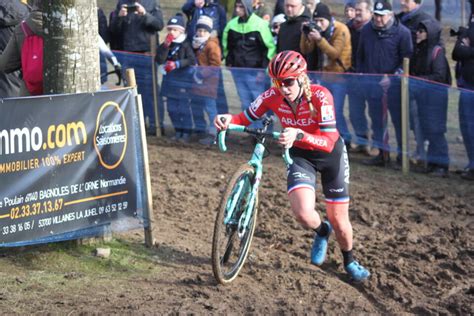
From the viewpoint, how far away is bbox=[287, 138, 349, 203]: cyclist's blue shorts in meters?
7.39

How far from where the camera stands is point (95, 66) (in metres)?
7.74

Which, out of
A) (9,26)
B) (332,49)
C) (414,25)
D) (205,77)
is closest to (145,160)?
(9,26)

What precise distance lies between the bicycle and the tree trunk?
4.72ft

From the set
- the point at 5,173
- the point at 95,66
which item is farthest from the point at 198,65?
the point at 5,173

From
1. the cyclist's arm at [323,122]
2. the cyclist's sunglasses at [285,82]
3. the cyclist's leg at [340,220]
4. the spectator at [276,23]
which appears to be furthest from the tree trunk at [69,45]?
the spectator at [276,23]

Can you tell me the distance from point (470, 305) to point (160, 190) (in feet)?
14.8

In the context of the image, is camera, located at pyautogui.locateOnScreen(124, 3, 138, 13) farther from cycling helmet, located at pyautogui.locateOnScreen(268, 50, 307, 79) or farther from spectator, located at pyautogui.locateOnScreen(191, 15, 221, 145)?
cycling helmet, located at pyautogui.locateOnScreen(268, 50, 307, 79)

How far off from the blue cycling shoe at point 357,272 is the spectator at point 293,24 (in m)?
5.68

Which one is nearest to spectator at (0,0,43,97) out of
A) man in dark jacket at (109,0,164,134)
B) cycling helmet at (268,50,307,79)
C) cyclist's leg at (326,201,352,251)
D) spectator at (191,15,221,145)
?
cycling helmet at (268,50,307,79)

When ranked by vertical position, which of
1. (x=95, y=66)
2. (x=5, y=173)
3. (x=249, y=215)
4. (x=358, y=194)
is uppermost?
(x=95, y=66)

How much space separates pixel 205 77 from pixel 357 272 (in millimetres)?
6397

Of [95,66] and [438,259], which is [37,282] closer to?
[95,66]

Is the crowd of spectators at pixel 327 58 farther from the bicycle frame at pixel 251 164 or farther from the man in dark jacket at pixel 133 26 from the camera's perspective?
the bicycle frame at pixel 251 164

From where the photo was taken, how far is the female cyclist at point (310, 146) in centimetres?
703
